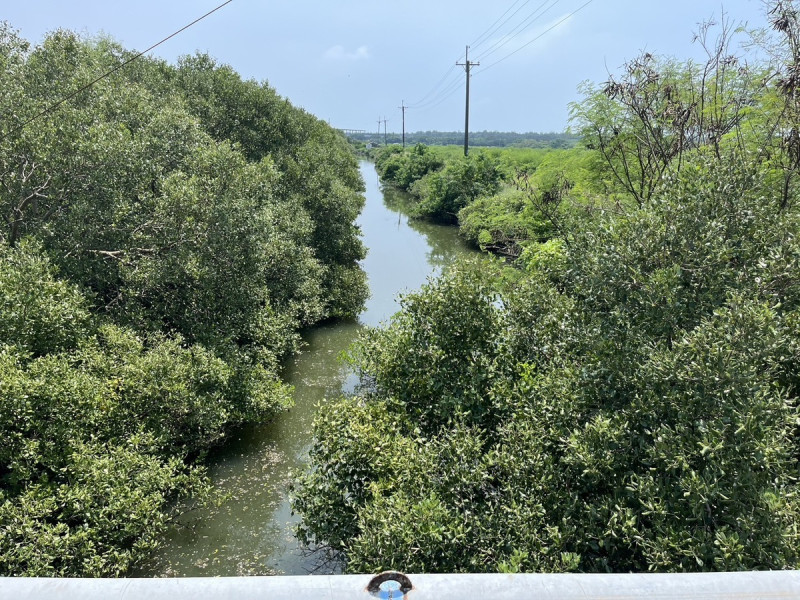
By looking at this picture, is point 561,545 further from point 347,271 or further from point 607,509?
point 347,271

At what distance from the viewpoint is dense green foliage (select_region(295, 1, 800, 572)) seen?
4.82 meters

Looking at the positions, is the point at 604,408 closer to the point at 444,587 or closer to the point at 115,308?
the point at 444,587

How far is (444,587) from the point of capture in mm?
1229

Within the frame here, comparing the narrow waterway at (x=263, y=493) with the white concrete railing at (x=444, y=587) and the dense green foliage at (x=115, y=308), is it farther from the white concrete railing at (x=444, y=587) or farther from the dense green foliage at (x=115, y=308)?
the white concrete railing at (x=444, y=587)

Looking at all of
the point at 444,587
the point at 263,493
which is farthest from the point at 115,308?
the point at 444,587

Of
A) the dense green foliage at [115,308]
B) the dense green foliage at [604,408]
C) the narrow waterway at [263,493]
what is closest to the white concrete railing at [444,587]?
the dense green foliage at [604,408]

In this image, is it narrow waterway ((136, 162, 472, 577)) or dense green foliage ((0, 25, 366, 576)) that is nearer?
dense green foliage ((0, 25, 366, 576))

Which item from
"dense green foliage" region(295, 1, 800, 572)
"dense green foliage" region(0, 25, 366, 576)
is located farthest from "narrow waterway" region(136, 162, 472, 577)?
"dense green foliage" region(295, 1, 800, 572)

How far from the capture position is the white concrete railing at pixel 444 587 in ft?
3.96

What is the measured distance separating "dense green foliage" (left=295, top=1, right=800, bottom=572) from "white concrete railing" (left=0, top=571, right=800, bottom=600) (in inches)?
156

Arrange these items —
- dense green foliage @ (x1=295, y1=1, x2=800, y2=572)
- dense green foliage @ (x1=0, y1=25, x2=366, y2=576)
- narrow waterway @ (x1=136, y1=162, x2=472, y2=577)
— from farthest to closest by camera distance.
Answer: narrow waterway @ (x1=136, y1=162, x2=472, y2=577), dense green foliage @ (x1=0, y1=25, x2=366, y2=576), dense green foliage @ (x1=295, y1=1, x2=800, y2=572)

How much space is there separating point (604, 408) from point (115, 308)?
10521 millimetres

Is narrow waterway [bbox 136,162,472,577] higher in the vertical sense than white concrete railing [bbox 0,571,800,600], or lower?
lower

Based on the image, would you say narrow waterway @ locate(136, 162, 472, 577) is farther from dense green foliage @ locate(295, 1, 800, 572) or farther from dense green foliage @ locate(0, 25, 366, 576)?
dense green foliage @ locate(295, 1, 800, 572)
